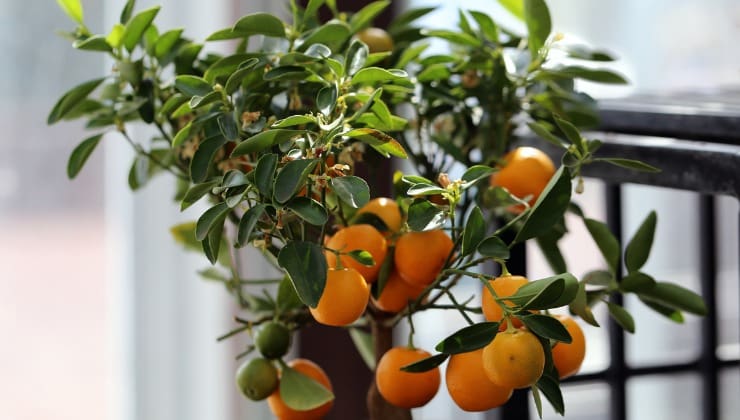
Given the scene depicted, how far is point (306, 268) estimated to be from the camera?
20.2 inches

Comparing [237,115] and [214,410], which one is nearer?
[237,115]

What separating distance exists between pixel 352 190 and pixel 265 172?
50mm

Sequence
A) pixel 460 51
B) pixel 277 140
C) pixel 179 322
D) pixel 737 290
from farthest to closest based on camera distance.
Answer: pixel 737 290 → pixel 179 322 → pixel 460 51 → pixel 277 140

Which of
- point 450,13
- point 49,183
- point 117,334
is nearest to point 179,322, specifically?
point 117,334

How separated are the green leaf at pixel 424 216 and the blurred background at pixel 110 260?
712 mm

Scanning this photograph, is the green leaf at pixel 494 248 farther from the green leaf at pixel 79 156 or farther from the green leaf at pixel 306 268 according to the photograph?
the green leaf at pixel 79 156

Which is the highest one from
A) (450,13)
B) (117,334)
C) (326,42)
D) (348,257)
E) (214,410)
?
(450,13)

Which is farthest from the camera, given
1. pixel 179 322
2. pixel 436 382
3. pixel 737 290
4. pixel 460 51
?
pixel 737 290

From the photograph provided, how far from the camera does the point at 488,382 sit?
1.84ft

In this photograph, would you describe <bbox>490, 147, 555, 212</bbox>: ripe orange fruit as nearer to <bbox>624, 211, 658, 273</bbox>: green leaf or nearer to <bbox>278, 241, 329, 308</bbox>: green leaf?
<bbox>624, 211, 658, 273</bbox>: green leaf

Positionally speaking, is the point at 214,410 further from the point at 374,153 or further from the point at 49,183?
the point at 374,153

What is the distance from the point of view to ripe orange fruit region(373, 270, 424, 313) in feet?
2.12

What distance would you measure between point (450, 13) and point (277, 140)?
38.8 inches

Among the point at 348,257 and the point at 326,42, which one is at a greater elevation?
the point at 326,42
